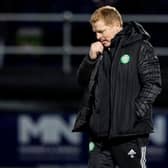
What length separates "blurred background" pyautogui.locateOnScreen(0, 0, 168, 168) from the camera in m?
8.44

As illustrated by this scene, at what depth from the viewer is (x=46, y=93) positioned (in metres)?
8.56

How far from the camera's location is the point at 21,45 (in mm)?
8703

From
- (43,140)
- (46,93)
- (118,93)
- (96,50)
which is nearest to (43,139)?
(43,140)

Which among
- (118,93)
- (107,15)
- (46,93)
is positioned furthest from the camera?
(46,93)

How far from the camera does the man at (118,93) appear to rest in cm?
546

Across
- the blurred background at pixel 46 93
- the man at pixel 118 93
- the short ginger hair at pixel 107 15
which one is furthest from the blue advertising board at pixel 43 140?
the short ginger hair at pixel 107 15

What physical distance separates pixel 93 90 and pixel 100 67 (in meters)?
0.17

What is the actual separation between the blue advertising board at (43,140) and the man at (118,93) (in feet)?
9.16

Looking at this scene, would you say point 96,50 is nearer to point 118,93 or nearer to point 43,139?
point 118,93

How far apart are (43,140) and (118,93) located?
3.20 m

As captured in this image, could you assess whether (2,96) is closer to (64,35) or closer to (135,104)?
(64,35)

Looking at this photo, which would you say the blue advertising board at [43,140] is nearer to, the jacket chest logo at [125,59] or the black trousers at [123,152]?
the black trousers at [123,152]

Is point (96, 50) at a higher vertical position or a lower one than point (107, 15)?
lower

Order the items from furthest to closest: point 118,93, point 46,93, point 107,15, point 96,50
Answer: point 46,93
point 96,50
point 107,15
point 118,93
